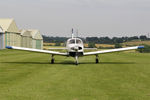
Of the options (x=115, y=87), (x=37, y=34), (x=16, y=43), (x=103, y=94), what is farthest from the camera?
(x=37, y=34)

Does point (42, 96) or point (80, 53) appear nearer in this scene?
point (42, 96)

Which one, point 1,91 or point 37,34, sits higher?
point 37,34

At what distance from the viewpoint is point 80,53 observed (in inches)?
906

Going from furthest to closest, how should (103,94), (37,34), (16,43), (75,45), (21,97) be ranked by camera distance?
(37,34) < (16,43) < (75,45) < (103,94) < (21,97)

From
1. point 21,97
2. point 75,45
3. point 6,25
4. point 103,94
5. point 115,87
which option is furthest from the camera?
point 6,25

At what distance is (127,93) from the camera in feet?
31.0

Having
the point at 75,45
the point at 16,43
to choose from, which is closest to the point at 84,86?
the point at 75,45

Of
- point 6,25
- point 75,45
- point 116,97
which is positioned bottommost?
point 116,97

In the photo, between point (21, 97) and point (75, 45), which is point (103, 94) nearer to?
point (21, 97)

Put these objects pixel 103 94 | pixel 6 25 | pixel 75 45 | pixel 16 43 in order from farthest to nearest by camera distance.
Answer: pixel 16 43, pixel 6 25, pixel 75 45, pixel 103 94

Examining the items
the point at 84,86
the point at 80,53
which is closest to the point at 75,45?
the point at 80,53

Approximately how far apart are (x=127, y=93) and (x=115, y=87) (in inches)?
51.8

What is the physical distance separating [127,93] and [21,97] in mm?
4087

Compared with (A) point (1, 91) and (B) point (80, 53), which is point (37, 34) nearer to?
(B) point (80, 53)
